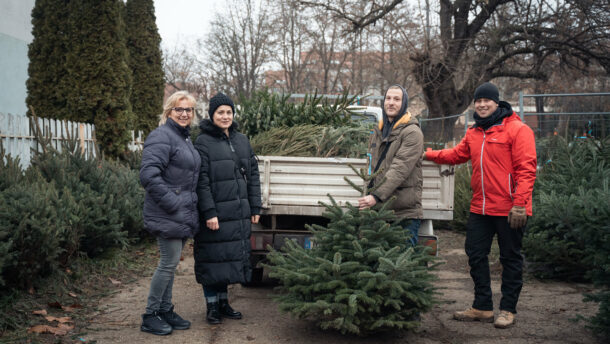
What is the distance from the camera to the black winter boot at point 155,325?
4.04 meters

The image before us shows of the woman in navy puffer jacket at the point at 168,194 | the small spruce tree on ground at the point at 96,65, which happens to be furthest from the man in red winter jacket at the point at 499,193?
the small spruce tree on ground at the point at 96,65

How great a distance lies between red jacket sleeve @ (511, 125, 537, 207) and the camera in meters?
3.93

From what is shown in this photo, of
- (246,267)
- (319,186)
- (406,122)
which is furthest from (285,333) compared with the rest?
(406,122)

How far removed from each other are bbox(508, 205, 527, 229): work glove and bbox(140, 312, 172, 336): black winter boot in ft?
9.06

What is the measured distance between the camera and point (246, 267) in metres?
4.33

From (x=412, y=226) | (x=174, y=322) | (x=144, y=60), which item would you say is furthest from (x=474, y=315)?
(x=144, y=60)

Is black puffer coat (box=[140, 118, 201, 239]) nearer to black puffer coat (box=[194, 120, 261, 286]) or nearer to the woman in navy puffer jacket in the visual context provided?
the woman in navy puffer jacket

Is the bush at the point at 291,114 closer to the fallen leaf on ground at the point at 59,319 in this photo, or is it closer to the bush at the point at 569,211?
the bush at the point at 569,211

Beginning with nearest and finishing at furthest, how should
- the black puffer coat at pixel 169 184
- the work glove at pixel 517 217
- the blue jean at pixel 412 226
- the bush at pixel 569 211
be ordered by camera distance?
1. the black puffer coat at pixel 169 184
2. the work glove at pixel 517 217
3. the blue jean at pixel 412 226
4. the bush at pixel 569 211

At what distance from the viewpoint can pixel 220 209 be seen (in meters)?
4.17

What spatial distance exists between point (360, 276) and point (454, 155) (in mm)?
1670

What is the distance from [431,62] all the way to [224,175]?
52.6 ft

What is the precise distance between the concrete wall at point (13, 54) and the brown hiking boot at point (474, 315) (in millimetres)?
11692

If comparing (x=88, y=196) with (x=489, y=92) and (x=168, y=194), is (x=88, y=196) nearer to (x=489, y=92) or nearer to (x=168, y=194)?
(x=168, y=194)
